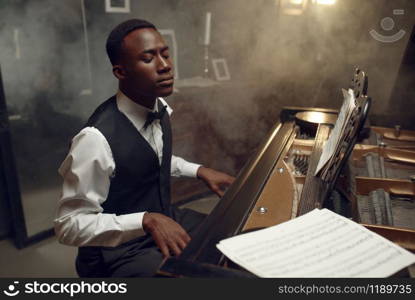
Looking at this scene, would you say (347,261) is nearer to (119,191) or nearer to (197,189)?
(119,191)

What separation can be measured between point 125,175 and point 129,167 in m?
0.04

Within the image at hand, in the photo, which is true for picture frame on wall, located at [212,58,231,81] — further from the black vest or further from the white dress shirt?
the white dress shirt

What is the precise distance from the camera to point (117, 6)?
11.3 feet

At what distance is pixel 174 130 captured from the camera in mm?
3559

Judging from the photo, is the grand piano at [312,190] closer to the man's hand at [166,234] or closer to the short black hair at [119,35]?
the man's hand at [166,234]

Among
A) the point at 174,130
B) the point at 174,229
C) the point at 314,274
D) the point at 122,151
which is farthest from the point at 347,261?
the point at 174,130

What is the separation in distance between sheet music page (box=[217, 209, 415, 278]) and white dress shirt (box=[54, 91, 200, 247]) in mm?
585

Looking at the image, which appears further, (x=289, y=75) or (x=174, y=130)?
(x=289, y=75)

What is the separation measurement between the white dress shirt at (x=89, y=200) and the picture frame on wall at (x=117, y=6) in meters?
2.24

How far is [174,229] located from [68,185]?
46 cm

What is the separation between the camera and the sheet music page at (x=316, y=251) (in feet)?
3.18

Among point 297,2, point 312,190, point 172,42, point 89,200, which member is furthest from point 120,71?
point 297,2

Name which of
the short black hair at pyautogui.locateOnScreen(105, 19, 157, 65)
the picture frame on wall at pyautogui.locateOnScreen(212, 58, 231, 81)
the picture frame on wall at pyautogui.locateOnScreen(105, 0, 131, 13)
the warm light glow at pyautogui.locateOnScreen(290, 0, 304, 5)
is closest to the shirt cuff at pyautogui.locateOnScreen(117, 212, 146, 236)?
the short black hair at pyautogui.locateOnScreen(105, 19, 157, 65)

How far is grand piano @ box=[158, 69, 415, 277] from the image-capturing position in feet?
3.82
